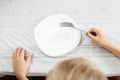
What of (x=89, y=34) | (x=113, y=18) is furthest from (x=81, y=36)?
(x=113, y=18)

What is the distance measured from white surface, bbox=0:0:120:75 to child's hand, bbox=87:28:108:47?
0.07 feet

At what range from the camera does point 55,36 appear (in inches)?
36.7

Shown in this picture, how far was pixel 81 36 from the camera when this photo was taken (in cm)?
93

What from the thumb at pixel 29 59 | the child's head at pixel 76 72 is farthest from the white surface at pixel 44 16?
the child's head at pixel 76 72

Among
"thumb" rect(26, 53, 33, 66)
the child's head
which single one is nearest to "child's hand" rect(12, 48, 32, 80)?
"thumb" rect(26, 53, 33, 66)

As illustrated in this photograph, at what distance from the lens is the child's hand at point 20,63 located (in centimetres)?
89

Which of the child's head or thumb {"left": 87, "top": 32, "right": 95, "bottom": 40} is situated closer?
the child's head

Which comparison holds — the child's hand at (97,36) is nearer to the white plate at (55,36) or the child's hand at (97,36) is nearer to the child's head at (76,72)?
the white plate at (55,36)

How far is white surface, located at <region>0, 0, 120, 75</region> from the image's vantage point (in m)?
0.88

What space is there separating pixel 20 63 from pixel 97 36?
0.29m

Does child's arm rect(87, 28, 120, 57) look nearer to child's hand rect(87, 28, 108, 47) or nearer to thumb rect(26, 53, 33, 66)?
child's hand rect(87, 28, 108, 47)

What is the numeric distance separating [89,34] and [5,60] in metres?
0.31

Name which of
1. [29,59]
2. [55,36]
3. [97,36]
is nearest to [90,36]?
[97,36]

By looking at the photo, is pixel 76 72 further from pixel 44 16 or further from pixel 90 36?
pixel 44 16
